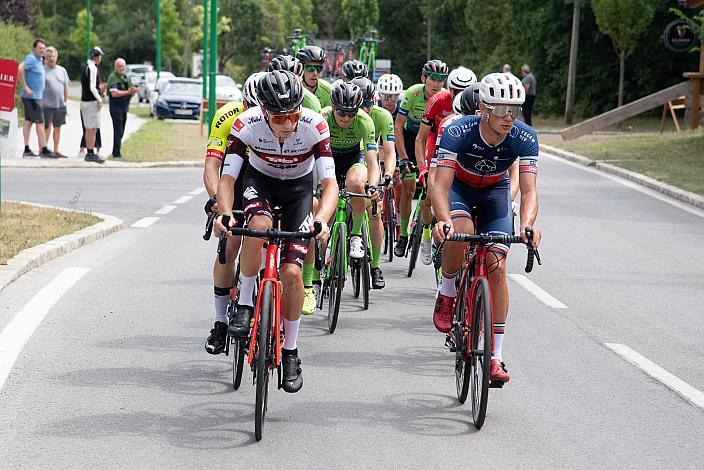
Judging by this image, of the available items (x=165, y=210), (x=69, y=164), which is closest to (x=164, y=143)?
(x=69, y=164)

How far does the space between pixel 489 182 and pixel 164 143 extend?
913 inches

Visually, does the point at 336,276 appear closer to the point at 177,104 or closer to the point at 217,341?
the point at 217,341

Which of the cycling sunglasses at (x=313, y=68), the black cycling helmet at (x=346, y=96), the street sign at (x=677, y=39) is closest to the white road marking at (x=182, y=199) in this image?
the cycling sunglasses at (x=313, y=68)

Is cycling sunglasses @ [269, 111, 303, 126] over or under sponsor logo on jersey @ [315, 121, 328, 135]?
over

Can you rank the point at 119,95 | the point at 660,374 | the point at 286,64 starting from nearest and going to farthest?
the point at 660,374 < the point at 286,64 < the point at 119,95

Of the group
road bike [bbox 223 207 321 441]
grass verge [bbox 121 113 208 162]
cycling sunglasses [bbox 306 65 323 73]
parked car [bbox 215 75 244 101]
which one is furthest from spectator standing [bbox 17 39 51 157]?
parked car [bbox 215 75 244 101]

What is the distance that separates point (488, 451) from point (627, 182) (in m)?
18.0

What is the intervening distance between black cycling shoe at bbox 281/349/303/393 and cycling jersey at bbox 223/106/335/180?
3.22ft

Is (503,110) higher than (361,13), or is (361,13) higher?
(361,13)

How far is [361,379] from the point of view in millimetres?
7594

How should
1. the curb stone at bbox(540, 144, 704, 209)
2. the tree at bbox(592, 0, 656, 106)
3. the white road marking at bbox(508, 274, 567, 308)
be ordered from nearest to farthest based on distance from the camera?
1. the white road marking at bbox(508, 274, 567, 308)
2. the curb stone at bbox(540, 144, 704, 209)
3. the tree at bbox(592, 0, 656, 106)

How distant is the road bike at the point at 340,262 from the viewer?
9.27 m

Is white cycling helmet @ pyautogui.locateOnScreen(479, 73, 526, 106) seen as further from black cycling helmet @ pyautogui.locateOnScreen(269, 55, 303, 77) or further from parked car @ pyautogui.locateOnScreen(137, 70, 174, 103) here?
parked car @ pyautogui.locateOnScreen(137, 70, 174, 103)

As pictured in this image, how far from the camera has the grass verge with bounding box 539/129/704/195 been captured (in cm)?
2320
